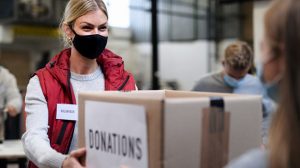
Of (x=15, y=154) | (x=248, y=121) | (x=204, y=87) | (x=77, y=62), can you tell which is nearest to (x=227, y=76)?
(x=204, y=87)

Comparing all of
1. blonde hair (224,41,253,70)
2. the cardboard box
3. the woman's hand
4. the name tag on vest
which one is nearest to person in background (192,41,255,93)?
blonde hair (224,41,253,70)

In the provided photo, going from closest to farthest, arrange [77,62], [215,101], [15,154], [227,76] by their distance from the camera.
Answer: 1. [215,101]
2. [77,62]
3. [15,154]
4. [227,76]

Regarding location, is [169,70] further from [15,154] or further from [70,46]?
A: [70,46]

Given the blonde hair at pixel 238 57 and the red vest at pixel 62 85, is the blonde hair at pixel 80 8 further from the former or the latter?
the blonde hair at pixel 238 57

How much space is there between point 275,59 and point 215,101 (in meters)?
0.28

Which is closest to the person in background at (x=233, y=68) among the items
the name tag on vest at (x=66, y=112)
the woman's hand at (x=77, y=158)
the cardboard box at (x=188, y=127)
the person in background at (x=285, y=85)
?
the name tag on vest at (x=66, y=112)

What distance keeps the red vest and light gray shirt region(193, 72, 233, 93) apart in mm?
1755

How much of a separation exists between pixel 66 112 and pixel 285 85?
0.90 metres

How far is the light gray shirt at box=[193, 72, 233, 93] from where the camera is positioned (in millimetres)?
3307

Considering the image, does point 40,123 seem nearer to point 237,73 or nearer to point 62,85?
A: point 62,85

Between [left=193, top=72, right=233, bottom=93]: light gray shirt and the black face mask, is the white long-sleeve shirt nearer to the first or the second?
the black face mask

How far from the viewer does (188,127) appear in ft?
3.28

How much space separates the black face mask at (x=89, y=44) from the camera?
160 cm

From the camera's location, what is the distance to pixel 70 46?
1706 millimetres
